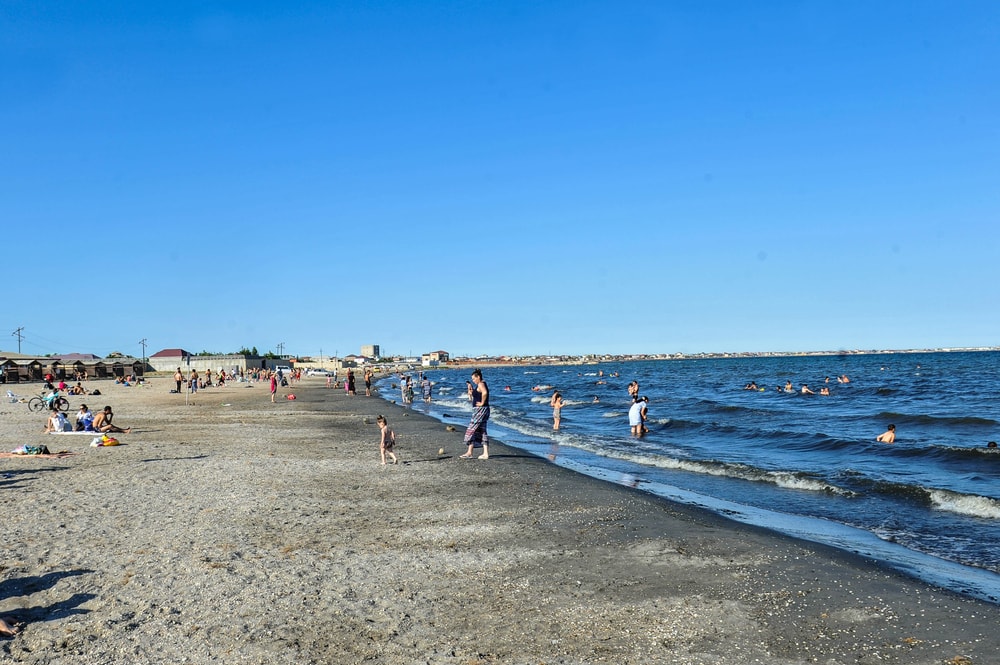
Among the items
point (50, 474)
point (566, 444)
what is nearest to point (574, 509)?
point (50, 474)

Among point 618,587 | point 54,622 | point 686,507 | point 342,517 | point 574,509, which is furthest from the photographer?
point 686,507

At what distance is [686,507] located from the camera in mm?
11906

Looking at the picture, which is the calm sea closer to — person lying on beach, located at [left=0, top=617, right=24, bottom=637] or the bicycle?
person lying on beach, located at [left=0, top=617, right=24, bottom=637]

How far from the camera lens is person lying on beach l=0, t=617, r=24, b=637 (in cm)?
569

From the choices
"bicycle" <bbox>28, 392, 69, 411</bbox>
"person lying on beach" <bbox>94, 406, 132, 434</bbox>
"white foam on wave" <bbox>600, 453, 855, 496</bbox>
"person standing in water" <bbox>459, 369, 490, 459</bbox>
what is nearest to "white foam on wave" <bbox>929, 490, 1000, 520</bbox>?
"white foam on wave" <bbox>600, 453, 855, 496</bbox>

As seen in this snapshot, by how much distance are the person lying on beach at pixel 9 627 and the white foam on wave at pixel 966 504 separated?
43.7 feet

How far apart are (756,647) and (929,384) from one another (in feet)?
200

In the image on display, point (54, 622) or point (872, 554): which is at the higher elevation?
point (54, 622)

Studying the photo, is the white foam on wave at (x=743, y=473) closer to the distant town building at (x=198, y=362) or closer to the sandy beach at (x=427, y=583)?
the sandy beach at (x=427, y=583)

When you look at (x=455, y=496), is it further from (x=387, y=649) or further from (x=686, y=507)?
(x=387, y=649)

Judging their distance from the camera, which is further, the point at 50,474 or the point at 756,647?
the point at 50,474

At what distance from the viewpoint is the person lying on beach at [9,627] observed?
569cm

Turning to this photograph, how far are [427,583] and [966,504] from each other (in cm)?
1044

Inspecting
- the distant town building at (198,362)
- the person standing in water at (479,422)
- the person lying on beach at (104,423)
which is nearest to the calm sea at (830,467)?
the person standing in water at (479,422)
